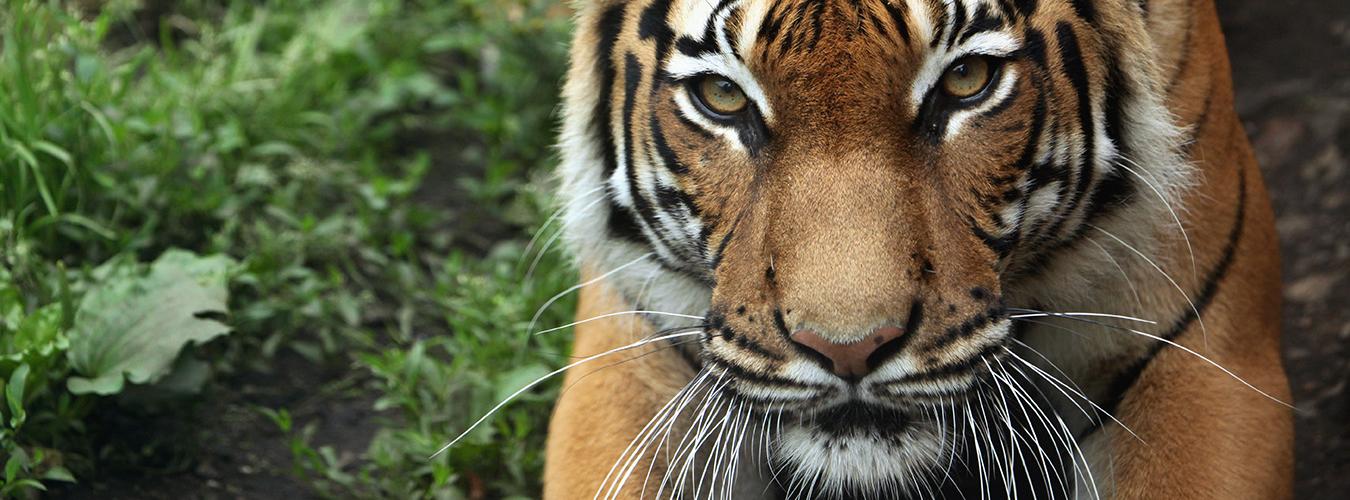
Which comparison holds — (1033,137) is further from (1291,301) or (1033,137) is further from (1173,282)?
(1291,301)

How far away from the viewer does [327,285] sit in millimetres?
2951

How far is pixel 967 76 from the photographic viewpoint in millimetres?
1751

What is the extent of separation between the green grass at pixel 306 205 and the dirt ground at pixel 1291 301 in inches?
2.3

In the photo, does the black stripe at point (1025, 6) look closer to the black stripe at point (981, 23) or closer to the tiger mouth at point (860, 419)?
the black stripe at point (981, 23)

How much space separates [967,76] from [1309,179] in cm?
198

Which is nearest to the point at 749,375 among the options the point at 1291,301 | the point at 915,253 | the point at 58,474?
the point at 915,253

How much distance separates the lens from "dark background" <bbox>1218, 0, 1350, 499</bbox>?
2.76m

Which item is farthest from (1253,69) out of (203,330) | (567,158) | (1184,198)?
(203,330)

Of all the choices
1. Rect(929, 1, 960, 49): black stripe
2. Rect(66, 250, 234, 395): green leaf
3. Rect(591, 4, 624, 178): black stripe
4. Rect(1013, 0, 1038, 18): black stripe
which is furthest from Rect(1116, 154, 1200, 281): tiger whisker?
Rect(66, 250, 234, 395): green leaf

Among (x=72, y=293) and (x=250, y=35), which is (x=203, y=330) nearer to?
(x=72, y=293)

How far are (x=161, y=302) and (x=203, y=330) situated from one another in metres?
0.11

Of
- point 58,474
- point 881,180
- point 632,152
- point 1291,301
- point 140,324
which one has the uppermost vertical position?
point 881,180

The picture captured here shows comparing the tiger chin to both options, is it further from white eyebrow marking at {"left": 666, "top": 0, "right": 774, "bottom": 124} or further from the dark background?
the dark background

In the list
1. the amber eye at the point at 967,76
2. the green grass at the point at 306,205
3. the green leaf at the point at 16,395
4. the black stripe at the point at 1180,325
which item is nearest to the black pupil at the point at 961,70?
the amber eye at the point at 967,76
